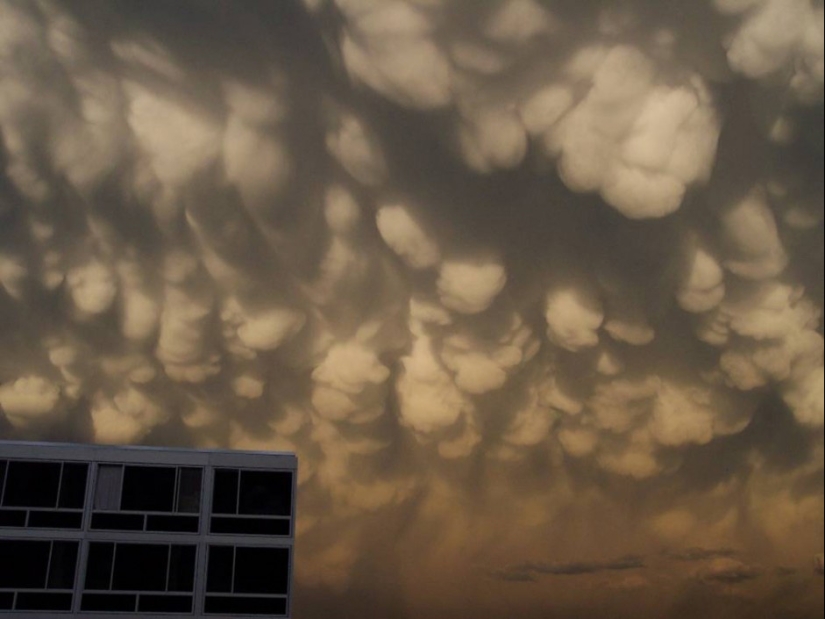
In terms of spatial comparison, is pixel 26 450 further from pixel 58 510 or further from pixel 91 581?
pixel 91 581

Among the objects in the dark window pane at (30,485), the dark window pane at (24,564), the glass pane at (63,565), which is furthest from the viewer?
the dark window pane at (30,485)

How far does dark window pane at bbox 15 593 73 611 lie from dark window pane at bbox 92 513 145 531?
290 centimetres

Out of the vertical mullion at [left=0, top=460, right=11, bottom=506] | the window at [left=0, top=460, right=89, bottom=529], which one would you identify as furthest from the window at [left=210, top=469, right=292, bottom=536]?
the vertical mullion at [left=0, top=460, right=11, bottom=506]

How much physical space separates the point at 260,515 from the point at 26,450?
9.73 m

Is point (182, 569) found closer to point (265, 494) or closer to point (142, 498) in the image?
point (142, 498)

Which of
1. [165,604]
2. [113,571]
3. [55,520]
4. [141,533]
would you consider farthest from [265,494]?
[55,520]

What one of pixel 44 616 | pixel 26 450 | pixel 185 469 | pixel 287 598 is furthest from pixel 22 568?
pixel 287 598

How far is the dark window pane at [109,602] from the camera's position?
37719 millimetres

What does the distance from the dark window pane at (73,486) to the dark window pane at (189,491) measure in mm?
3780

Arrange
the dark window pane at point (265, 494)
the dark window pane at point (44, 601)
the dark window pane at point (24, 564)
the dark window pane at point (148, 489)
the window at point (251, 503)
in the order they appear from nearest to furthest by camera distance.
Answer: the dark window pane at point (44, 601)
the dark window pane at point (24, 564)
the dark window pane at point (148, 489)
the window at point (251, 503)
the dark window pane at point (265, 494)

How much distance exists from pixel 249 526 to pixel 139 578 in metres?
4.72

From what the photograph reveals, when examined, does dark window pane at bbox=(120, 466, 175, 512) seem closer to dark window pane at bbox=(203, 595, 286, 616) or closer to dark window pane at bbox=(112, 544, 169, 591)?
dark window pane at bbox=(112, 544, 169, 591)

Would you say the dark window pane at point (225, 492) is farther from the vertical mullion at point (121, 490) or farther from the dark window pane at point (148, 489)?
the vertical mullion at point (121, 490)

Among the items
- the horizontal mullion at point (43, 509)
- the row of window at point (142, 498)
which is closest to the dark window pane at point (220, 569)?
the row of window at point (142, 498)
